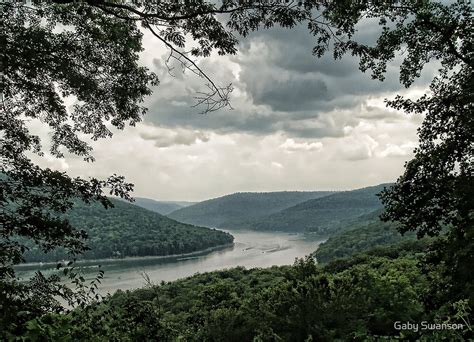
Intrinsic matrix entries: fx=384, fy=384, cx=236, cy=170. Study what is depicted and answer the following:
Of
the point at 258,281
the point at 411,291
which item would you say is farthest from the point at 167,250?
the point at 411,291

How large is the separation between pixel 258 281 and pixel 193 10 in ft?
142

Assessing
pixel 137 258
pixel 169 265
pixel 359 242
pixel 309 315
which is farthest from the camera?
pixel 137 258

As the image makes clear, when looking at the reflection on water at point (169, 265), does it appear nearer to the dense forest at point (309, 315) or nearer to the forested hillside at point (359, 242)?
the forested hillside at point (359, 242)

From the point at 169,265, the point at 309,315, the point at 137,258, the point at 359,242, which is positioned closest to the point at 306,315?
the point at 309,315

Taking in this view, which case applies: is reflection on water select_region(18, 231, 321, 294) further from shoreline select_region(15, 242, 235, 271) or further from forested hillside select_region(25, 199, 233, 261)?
forested hillside select_region(25, 199, 233, 261)

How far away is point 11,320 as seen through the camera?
5156 millimetres

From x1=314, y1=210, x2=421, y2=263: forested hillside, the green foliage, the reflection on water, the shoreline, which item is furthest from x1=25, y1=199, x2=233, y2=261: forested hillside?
the green foliage

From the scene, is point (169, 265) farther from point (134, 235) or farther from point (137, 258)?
point (134, 235)

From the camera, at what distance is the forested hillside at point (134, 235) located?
422ft

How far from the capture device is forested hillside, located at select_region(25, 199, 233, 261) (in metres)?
129

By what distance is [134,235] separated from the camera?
15012cm

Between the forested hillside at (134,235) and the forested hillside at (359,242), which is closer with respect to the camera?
the forested hillside at (359,242)

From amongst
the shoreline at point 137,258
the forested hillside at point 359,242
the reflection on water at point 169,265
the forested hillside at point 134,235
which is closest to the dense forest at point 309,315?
the reflection on water at point 169,265

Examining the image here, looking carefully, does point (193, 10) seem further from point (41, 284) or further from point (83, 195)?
point (41, 284)
